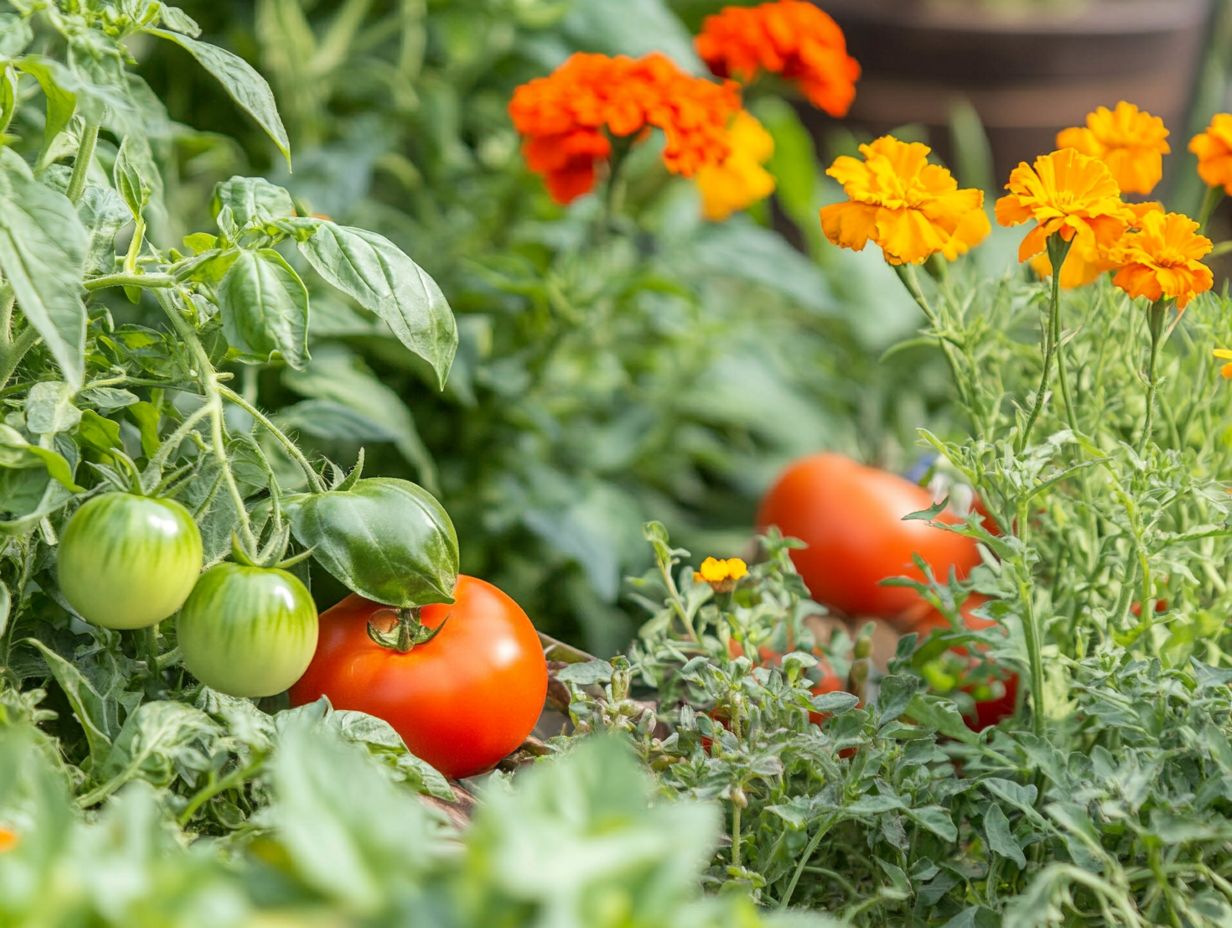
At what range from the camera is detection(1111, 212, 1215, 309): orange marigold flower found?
661 mm

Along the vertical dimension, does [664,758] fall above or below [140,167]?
below

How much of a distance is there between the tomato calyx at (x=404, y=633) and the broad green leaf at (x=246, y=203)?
0.22 m

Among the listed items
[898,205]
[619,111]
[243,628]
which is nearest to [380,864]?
[243,628]

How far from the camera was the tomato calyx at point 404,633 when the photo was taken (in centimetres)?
71

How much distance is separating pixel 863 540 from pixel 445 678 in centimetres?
48

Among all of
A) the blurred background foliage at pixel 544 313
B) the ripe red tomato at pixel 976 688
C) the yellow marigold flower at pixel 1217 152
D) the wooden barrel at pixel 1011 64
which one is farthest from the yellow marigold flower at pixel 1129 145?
the wooden barrel at pixel 1011 64

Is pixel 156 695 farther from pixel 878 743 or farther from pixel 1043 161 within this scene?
pixel 1043 161

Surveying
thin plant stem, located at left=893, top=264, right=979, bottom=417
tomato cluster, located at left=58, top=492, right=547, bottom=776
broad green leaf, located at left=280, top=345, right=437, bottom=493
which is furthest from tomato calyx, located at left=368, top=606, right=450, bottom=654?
thin plant stem, located at left=893, top=264, right=979, bottom=417

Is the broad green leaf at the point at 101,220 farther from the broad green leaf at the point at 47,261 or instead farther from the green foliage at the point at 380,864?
the green foliage at the point at 380,864

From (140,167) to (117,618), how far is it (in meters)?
0.29

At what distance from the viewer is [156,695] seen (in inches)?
25.8

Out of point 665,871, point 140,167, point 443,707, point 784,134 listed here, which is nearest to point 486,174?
point 784,134

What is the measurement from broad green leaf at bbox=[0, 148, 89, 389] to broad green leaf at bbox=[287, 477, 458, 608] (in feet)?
0.48

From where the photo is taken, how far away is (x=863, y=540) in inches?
42.5
